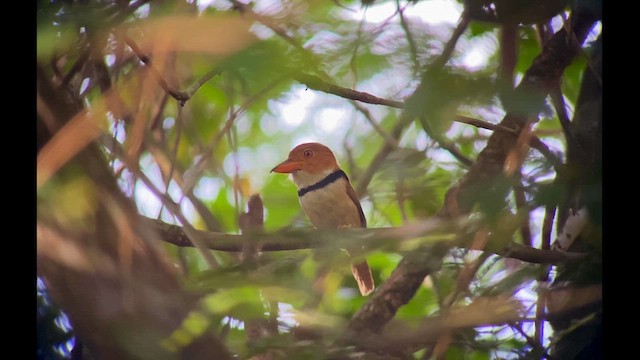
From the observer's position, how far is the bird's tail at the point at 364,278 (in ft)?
5.34

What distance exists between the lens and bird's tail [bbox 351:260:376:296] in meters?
1.63

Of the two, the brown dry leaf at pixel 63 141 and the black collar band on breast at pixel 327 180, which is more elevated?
the black collar band on breast at pixel 327 180

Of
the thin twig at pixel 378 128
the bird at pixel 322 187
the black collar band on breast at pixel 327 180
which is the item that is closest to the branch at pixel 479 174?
the thin twig at pixel 378 128

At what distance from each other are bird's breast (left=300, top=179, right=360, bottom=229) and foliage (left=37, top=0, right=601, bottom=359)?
36cm

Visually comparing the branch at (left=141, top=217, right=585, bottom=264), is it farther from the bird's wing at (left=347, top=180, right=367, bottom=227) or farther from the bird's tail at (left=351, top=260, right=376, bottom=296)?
the bird's wing at (left=347, top=180, right=367, bottom=227)

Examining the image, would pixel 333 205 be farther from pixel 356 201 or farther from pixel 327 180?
pixel 356 201

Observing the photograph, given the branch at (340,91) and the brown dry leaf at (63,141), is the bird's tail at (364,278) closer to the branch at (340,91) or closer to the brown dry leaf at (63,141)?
the branch at (340,91)

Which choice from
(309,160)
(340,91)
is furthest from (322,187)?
(340,91)

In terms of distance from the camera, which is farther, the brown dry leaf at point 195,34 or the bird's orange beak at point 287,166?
the bird's orange beak at point 287,166

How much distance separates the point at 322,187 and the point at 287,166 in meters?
0.27

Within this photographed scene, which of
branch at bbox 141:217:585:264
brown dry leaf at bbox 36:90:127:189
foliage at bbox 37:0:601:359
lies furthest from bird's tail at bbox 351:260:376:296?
brown dry leaf at bbox 36:90:127:189

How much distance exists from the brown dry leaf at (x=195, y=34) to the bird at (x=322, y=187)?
58 centimetres
